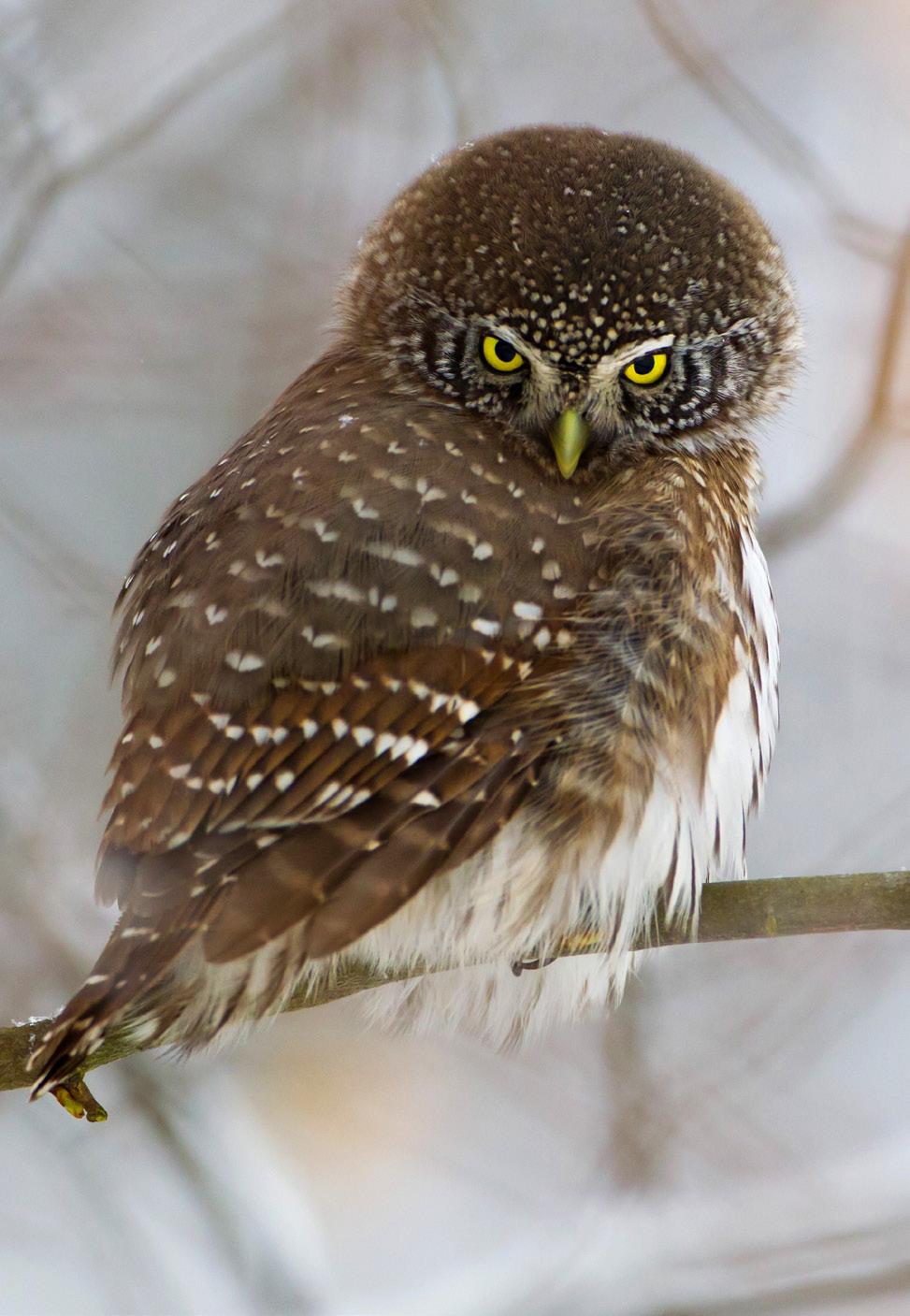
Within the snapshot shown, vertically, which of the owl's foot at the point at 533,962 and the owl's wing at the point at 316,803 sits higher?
the owl's wing at the point at 316,803

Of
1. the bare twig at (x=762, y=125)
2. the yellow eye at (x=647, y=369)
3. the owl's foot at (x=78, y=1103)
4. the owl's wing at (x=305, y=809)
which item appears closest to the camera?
the owl's wing at (x=305, y=809)

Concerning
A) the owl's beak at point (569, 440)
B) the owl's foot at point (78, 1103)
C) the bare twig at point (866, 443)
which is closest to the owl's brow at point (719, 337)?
the owl's beak at point (569, 440)

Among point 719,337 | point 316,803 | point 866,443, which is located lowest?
point 866,443

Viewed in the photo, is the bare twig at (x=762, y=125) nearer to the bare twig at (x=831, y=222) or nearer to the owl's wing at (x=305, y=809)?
the bare twig at (x=831, y=222)

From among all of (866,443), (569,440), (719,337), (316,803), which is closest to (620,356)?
(569,440)

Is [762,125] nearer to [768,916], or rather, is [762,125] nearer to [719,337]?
[719,337]

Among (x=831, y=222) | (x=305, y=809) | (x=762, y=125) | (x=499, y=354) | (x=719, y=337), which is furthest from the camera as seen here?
(x=762, y=125)

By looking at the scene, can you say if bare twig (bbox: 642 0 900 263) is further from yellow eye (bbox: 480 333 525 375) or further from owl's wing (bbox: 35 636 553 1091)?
owl's wing (bbox: 35 636 553 1091)

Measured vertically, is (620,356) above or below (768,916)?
Result: above
